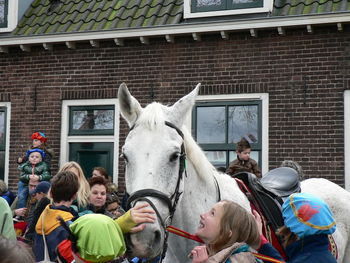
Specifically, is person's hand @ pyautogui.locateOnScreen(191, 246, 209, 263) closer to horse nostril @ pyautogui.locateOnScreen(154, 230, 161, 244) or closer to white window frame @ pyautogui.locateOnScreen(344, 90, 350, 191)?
horse nostril @ pyautogui.locateOnScreen(154, 230, 161, 244)

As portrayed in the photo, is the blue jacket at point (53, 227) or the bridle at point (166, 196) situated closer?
the bridle at point (166, 196)

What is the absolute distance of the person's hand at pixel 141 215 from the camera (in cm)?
321

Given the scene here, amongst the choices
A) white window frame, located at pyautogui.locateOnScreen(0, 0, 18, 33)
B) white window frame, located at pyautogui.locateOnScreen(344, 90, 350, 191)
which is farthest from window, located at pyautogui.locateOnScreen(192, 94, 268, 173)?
white window frame, located at pyautogui.locateOnScreen(0, 0, 18, 33)

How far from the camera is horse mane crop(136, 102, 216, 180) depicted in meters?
3.74

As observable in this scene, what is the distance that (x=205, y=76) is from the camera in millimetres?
10453

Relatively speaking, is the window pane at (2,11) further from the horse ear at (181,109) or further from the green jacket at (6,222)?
the horse ear at (181,109)

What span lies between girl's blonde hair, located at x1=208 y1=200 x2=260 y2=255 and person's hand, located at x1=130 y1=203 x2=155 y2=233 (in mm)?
395

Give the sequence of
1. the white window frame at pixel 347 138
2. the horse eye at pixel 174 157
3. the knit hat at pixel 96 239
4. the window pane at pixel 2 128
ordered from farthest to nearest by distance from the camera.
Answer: the window pane at pixel 2 128 < the white window frame at pixel 347 138 < the horse eye at pixel 174 157 < the knit hat at pixel 96 239

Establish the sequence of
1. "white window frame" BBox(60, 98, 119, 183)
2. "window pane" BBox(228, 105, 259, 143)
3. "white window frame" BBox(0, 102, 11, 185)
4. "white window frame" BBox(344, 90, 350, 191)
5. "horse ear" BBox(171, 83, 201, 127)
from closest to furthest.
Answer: "horse ear" BBox(171, 83, 201, 127), "white window frame" BBox(344, 90, 350, 191), "window pane" BBox(228, 105, 259, 143), "white window frame" BBox(60, 98, 119, 183), "white window frame" BBox(0, 102, 11, 185)

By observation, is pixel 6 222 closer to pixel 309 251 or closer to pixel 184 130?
pixel 184 130

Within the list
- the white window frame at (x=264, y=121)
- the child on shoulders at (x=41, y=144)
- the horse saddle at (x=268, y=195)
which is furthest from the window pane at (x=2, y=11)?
the horse saddle at (x=268, y=195)

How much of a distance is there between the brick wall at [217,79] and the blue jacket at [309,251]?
6.21 m

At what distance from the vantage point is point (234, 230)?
10.2ft

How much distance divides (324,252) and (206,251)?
77cm
